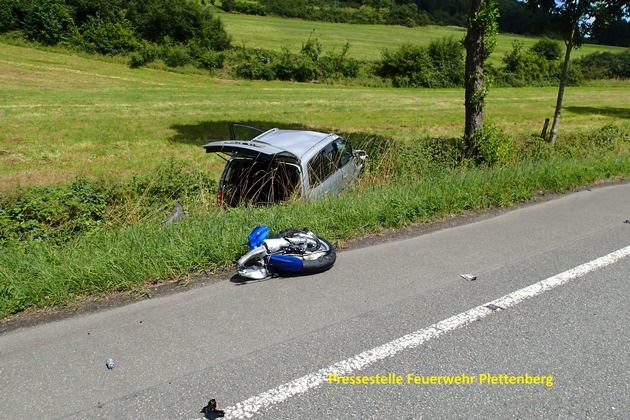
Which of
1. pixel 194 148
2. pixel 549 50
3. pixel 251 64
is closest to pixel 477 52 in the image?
pixel 194 148

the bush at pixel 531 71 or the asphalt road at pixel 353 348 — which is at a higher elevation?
the bush at pixel 531 71

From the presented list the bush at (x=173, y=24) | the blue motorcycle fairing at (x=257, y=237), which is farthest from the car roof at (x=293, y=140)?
the bush at (x=173, y=24)

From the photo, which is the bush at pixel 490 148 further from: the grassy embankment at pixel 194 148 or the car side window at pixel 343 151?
the car side window at pixel 343 151

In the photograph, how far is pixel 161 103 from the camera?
74.1ft

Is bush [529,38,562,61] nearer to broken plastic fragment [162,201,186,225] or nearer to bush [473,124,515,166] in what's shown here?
bush [473,124,515,166]

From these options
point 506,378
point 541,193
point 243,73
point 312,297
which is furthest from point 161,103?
point 506,378

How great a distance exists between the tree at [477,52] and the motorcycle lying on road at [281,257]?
6.14 meters

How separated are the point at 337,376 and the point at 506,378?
111cm

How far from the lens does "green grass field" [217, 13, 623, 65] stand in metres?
46.2

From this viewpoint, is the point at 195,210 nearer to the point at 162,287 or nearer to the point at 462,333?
the point at 162,287

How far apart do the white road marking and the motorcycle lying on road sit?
4.57ft

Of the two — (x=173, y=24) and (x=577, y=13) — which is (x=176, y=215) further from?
(x=173, y=24)

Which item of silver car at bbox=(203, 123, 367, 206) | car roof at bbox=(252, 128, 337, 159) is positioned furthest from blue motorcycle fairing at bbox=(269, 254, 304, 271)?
car roof at bbox=(252, 128, 337, 159)

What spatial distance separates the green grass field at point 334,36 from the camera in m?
46.2
